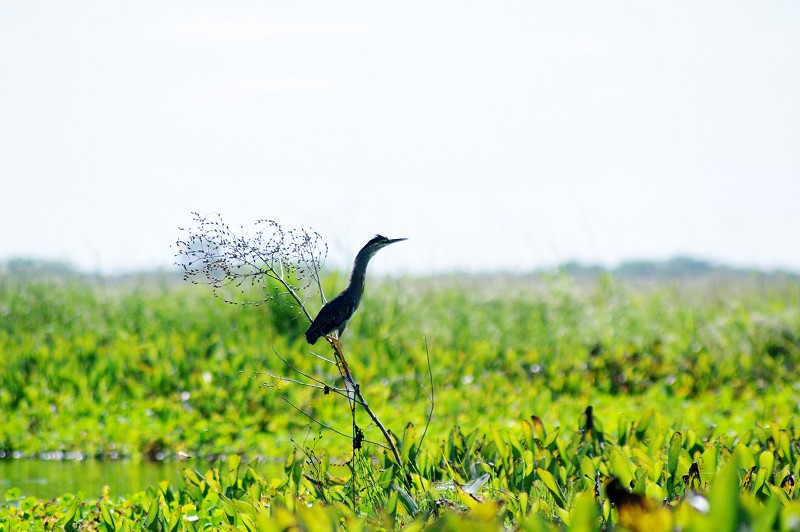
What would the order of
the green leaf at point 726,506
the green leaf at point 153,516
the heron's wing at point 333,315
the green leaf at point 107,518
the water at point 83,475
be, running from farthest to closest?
the water at point 83,475, the green leaf at point 107,518, the green leaf at point 153,516, the heron's wing at point 333,315, the green leaf at point 726,506

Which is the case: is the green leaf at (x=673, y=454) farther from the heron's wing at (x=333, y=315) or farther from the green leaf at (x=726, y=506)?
the green leaf at (x=726, y=506)

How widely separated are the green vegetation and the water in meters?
0.19

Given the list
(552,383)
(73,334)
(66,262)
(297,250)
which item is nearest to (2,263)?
(66,262)

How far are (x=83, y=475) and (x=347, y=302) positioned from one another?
12.8 feet

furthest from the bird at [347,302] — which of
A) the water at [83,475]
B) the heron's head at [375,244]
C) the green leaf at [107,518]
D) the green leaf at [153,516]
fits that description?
the water at [83,475]

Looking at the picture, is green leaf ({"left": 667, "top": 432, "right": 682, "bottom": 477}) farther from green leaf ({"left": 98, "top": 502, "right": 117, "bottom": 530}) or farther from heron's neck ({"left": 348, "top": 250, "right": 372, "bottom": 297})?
green leaf ({"left": 98, "top": 502, "right": 117, "bottom": 530})

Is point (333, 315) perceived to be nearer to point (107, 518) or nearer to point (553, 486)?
point (553, 486)

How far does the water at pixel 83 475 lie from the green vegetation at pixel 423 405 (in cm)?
19

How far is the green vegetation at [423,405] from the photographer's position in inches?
160

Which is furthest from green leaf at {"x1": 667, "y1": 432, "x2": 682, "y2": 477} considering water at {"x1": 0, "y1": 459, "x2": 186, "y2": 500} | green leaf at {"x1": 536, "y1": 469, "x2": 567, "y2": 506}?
water at {"x1": 0, "y1": 459, "x2": 186, "y2": 500}

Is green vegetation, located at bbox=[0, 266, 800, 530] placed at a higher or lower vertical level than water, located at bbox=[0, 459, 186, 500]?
higher

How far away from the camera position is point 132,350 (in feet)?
31.8

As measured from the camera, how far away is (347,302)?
4008 mm

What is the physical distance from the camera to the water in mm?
6590
